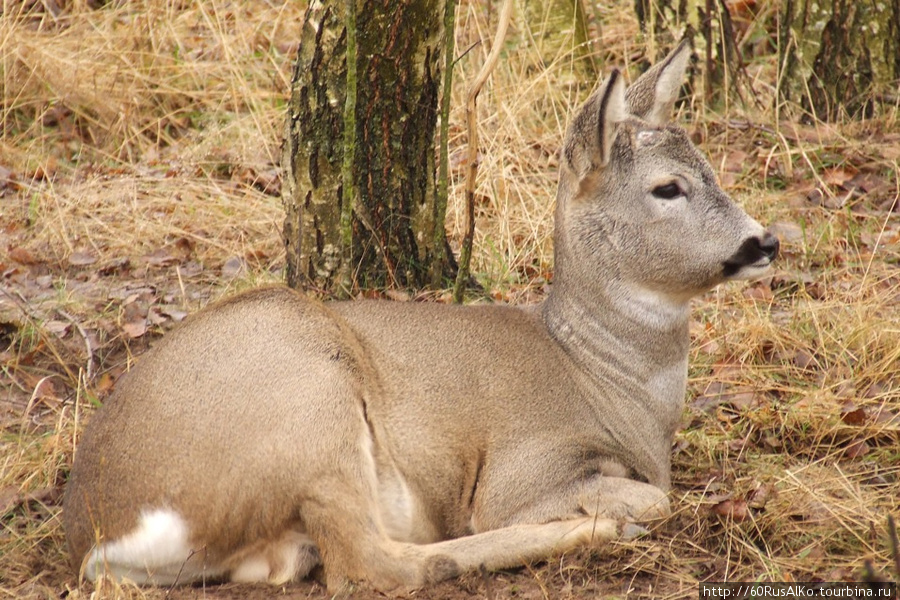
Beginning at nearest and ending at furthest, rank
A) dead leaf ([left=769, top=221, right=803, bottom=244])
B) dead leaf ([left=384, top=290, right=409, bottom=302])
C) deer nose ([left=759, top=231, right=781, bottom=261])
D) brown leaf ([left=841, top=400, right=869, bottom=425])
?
deer nose ([left=759, top=231, right=781, bottom=261])
brown leaf ([left=841, top=400, right=869, bottom=425])
dead leaf ([left=384, top=290, right=409, bottom=302])
dead leaf ([left=769, top=221, right=803, bottom=244])

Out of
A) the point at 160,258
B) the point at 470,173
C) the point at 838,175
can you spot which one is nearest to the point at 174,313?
the point at 160,258

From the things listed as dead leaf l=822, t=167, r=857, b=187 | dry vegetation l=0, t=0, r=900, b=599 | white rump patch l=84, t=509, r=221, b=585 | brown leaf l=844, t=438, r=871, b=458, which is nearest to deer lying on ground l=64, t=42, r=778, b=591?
white rump patch l=84, t=509, r=221, b=585

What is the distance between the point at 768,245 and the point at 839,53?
397 cm

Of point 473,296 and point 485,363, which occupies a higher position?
point 485,363

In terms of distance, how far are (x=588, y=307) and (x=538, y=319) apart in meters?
0.25

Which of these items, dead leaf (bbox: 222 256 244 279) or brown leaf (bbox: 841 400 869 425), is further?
dead leaf (bbox: 222 256 244 279)

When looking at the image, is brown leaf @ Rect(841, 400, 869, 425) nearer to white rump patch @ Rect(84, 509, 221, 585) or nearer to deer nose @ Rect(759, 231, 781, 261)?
deer nose @ Rect(759, 231, 781, 261)

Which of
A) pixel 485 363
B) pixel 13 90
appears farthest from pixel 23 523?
pixel 13 90

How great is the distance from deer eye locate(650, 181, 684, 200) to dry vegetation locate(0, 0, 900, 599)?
1.16 m

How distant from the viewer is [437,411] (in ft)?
14.7

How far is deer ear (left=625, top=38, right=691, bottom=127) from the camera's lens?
16.3 feet

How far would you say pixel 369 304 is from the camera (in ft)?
15.7

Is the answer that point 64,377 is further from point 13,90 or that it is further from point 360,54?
point 13,90

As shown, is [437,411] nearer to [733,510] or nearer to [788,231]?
[733,510]
